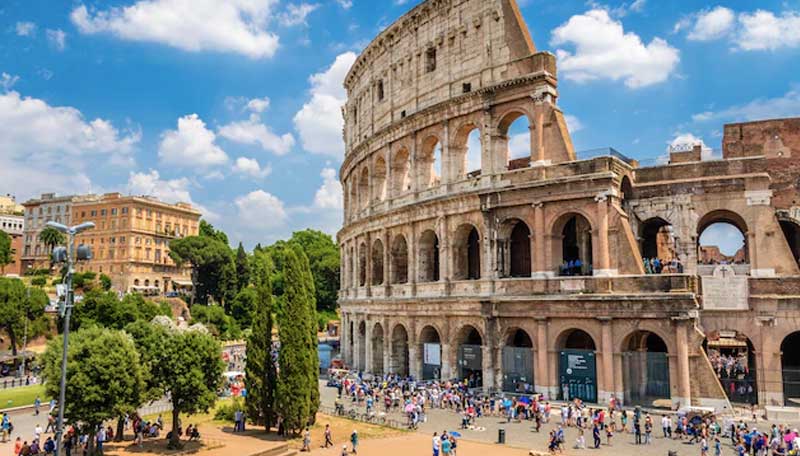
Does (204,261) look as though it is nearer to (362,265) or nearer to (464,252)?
(362,265)

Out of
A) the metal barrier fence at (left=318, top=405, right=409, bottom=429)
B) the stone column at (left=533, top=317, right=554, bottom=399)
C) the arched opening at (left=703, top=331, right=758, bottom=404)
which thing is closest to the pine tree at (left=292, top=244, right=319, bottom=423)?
the metal barrier fence at (left=318, top=405, right=409, bottom=429)

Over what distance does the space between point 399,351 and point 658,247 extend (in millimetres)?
16792

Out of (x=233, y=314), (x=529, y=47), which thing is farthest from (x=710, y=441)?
(x=233, y=314)

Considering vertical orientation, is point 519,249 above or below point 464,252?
above

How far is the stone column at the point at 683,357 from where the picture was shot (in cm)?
2631

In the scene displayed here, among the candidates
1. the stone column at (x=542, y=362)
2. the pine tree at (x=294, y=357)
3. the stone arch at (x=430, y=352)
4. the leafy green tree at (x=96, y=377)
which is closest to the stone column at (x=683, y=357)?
the stone column at (x=542, y=362)

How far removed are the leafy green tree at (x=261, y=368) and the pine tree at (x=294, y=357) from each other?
883 mm

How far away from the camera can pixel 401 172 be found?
39938 mm

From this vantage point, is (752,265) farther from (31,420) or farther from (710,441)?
(31,420)

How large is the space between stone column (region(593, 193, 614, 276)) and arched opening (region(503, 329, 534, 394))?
210 inches

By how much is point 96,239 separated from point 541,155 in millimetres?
81931

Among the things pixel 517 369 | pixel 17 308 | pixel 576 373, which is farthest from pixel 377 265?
pixel 17 308

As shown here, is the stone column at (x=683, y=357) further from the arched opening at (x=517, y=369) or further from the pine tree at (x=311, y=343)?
the pine tree at (x=311, y=343)

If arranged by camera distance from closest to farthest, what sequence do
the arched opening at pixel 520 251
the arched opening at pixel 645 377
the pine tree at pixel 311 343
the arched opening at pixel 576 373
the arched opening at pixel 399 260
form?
the pine tree at pixel 311 343 < the arched opening at pixel 645 377 < the arched opening at pixel 576 373 < the arched opening at pixel 520 251 < the arched opening at pixel 399 260
